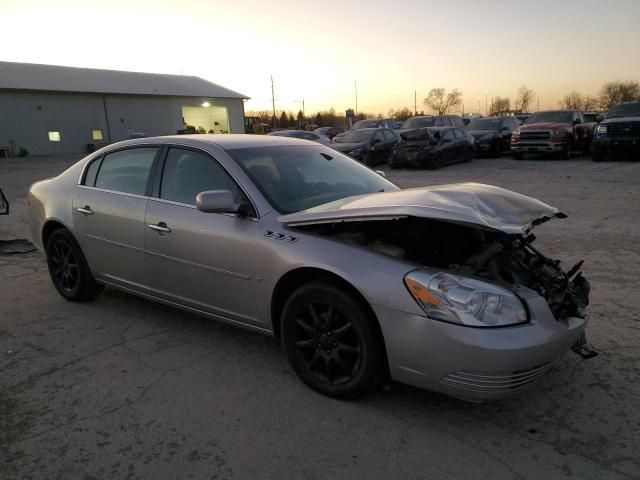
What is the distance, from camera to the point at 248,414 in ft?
9.53

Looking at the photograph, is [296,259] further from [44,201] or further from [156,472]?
[44,201]

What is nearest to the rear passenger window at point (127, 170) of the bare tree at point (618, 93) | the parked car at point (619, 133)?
the parked car at point (619, 133)

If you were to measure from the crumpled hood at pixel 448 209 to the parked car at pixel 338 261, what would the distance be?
12 millimetres

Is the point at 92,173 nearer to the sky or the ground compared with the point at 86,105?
nearer to the ground

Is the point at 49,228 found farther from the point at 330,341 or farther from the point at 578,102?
the point at 578,102

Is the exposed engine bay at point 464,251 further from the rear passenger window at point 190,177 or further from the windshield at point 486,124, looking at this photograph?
the windshield at point 486,124

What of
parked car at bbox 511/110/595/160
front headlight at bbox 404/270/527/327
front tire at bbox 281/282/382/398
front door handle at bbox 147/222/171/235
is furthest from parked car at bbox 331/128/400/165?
front headlight at bbox 404/270/527/327

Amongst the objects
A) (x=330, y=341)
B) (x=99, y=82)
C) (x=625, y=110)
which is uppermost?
(x=99, y=82)

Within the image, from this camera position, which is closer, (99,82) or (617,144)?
(617,144)

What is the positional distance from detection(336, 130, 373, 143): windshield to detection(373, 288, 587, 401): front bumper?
622 inches

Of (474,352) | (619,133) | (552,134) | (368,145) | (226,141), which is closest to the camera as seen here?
(474,352)

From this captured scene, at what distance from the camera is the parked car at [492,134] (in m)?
20.6

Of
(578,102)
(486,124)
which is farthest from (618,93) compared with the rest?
(486,124)

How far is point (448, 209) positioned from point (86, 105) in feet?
121
